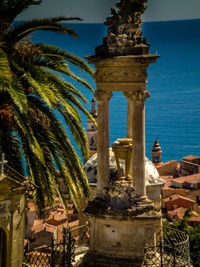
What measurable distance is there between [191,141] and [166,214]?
103 m

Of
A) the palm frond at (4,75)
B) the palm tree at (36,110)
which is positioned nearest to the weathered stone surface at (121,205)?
the palm tree at (36,110)

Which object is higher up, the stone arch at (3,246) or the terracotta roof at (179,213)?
the stone arch at (3,246)

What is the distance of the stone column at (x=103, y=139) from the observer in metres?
10.8

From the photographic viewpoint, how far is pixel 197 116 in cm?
17512

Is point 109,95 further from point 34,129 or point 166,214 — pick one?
point 166,214

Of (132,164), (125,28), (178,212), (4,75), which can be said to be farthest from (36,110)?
(178,212)

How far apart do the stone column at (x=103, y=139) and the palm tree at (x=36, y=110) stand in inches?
16.6

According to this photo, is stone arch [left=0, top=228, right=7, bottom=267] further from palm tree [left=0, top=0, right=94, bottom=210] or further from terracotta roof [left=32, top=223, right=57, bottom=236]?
terracotta roof [left=32, top=223, right=57, bottom=236]

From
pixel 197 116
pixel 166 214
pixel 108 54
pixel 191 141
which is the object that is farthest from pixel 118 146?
pixel 197 116

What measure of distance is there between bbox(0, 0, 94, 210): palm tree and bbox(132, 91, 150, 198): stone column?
1167mm

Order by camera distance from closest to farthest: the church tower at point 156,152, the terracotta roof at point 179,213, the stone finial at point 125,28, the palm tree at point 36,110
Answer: the palm tree at point 36,110, the stone finial at point 125,28, the terracotta roof at point 179,213, the church tower at point 156,152

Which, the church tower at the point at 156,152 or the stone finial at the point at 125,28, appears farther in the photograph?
the church tower at the point at 156,152

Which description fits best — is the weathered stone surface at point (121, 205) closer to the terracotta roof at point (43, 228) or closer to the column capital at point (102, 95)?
Answer: the column capital at point (102, 95)

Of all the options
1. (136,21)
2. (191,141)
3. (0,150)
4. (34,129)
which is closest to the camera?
(0,150)
